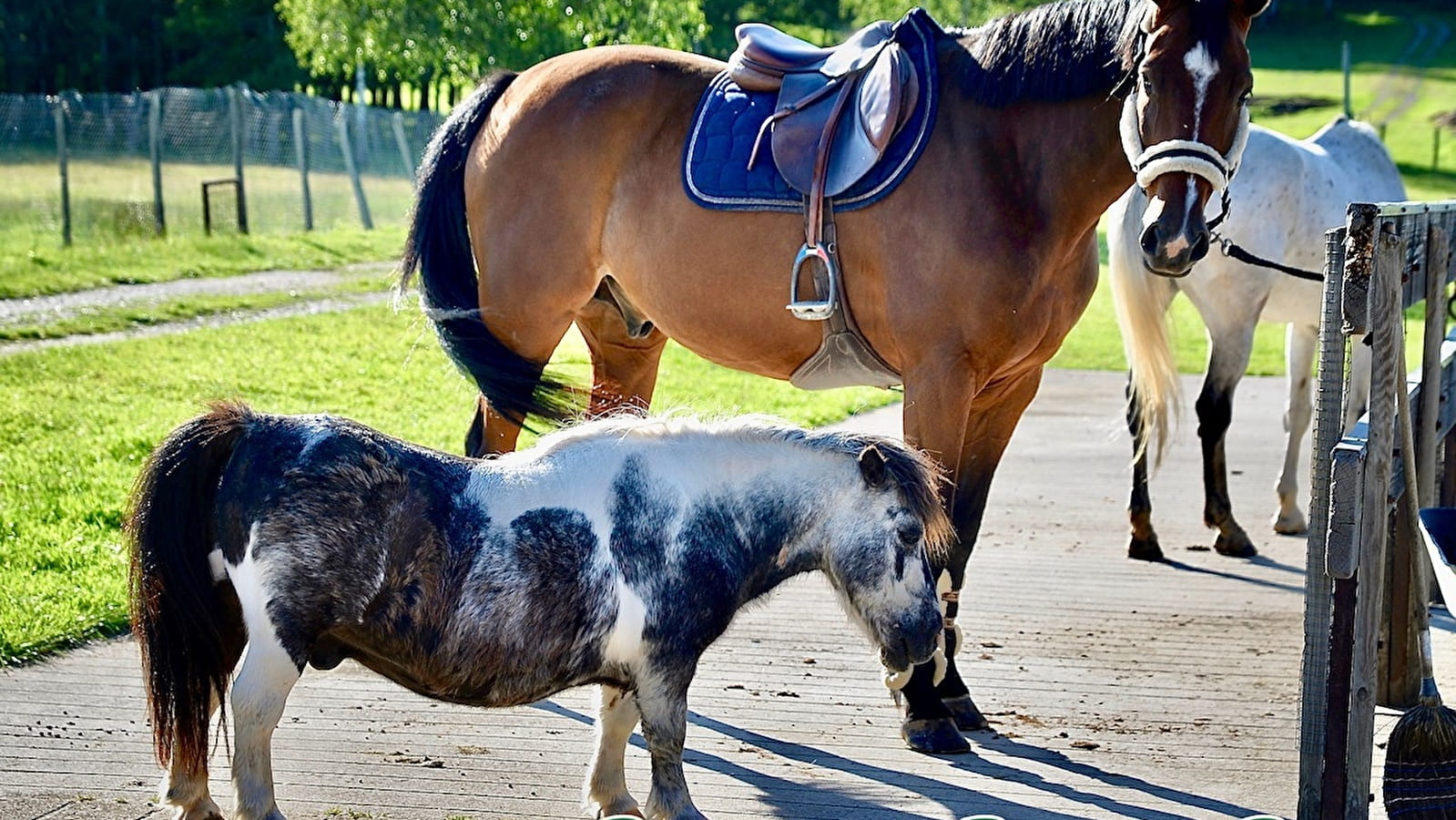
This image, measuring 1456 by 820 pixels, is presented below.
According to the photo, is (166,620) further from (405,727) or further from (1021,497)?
(1021,497)

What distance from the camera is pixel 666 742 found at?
336cm

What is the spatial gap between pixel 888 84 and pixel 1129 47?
77 cm

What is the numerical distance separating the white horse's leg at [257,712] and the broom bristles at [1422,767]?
98.1 inches

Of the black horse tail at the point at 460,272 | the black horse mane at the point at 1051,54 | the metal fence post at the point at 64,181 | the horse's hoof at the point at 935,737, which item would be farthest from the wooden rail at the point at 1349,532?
the metal fence post at the point at 64,181

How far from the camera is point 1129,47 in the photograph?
163 inches

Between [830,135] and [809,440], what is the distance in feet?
4.92

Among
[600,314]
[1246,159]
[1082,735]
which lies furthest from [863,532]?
[1246,159]

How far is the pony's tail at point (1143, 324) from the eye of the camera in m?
6.79

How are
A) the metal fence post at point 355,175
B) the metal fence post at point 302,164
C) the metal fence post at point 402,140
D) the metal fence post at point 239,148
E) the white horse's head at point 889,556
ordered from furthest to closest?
1. the metal fence post at point 402,140
2. the metal fence post at point 355,175
3. the metal fence post at point 302,164
4. the metal fence post at point 239,148
5. the white horse's head at point 889,556

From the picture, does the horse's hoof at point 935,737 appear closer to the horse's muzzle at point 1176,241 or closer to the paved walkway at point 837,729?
the paved walkway at point 837,729

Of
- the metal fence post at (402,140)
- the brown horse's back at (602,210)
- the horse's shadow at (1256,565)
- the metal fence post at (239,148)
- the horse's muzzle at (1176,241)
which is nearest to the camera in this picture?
the horse's muzzle at (1176,241)

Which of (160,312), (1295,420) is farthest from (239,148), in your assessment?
(1295,420)

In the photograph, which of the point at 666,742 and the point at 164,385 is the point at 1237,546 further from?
the point at 164,385

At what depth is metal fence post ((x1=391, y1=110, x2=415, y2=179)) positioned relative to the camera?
2506 centimetres
